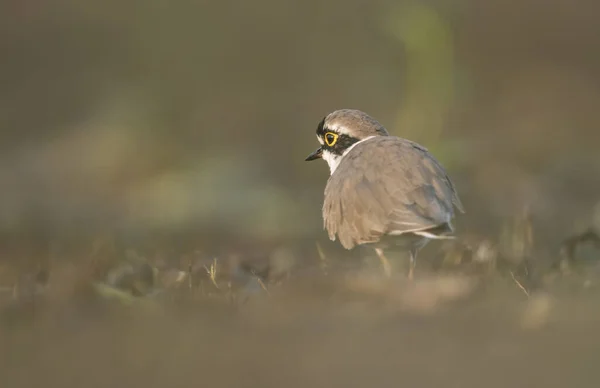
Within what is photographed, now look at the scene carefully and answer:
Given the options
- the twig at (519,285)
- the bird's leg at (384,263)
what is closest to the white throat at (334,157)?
the bird's leg at (384,263)

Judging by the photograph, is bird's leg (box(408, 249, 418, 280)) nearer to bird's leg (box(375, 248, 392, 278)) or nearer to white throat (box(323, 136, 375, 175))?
A: bird's leg (box(375, 248, 392, 278))

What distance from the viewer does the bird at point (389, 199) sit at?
4.54m

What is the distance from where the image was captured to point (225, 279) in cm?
470

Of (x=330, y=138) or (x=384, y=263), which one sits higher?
(x=330, y=138)

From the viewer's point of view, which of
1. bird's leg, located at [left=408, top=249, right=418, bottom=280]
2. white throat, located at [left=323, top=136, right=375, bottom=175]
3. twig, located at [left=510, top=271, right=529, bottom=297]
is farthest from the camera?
white throat, located at [left=323, top=136, right=375, bottom=175]

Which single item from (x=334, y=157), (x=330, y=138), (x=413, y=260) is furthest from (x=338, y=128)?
(x=413, y=260)

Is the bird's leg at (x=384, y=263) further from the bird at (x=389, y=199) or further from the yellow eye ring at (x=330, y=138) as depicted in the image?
the yellow eye ring at (x=330, y=138)

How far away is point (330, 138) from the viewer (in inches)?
216

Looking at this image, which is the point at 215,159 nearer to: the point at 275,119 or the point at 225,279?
the point at 275,119

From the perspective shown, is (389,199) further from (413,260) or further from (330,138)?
(330,138)

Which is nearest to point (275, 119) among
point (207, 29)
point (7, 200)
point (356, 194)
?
point (207, 29)

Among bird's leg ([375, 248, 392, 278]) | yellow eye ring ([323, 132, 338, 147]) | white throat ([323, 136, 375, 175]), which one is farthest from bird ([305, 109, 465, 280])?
yellow eye ring ([323, 132, 338, 147])

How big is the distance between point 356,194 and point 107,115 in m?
3.86

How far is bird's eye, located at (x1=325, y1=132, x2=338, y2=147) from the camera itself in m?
5.45
